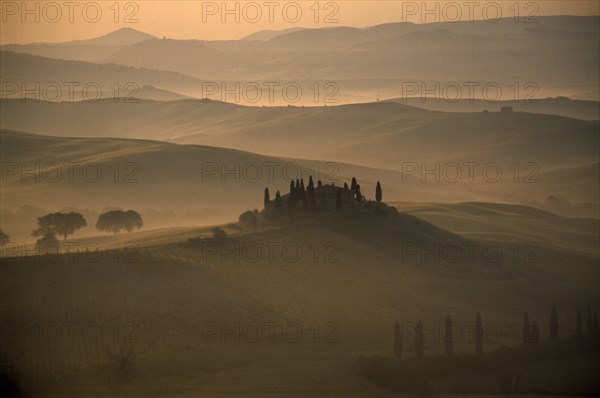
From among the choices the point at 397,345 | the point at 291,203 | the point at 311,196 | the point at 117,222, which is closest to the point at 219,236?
the point at 291,203

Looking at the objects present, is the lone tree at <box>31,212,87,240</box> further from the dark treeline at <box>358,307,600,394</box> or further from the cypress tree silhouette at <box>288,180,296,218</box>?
the dark treeline at <box>358,307,600,394</box>

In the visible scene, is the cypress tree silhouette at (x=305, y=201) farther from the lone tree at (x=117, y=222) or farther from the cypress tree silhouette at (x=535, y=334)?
the lone tree at (x=117, y=222)

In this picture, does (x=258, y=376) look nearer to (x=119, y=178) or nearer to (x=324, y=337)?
(x=324, y=337)

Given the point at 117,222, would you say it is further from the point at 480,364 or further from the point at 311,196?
the point at 480,364

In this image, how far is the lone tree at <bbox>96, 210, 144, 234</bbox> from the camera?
110375 millimetres

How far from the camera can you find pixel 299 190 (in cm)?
8300

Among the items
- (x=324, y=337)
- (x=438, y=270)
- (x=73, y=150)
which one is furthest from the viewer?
(x=73, y=150)

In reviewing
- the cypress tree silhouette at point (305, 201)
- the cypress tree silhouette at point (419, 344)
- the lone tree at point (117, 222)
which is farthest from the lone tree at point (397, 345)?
the lone tree at point (117, 222)

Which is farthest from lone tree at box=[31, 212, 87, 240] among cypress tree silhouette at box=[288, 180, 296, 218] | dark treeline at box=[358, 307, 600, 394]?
dark treeline at box=[358, 307, 600, 394]

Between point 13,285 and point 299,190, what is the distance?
24.5m

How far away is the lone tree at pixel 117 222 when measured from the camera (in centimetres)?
11038

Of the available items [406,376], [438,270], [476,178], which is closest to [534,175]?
[476,178]

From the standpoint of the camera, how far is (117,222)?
11169 centimetres

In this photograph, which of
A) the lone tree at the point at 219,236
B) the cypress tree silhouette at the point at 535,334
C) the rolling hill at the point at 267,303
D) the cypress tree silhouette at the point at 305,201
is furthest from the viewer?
the cypress tree silhouette at the point at 305,201
